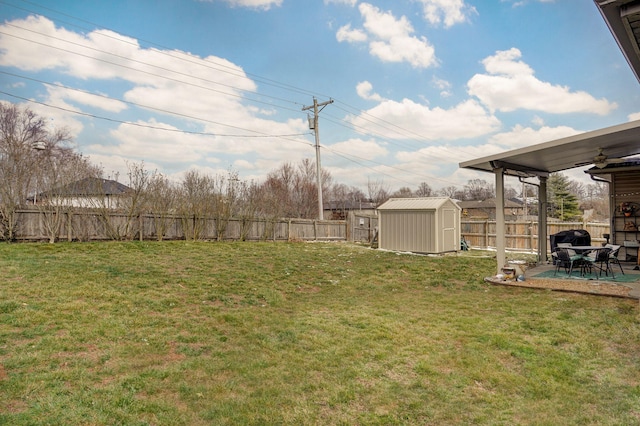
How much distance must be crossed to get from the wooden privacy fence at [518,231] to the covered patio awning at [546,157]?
5226 millimetres

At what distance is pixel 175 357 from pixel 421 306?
3807 mm

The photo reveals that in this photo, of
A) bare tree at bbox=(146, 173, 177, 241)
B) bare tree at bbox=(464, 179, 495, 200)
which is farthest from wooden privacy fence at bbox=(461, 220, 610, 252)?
bare tree at bbox=(464, 179, 495, 200)

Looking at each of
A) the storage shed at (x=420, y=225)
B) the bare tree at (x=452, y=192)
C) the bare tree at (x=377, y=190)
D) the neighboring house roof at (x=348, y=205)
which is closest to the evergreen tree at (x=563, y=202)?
the bare tree at (x=452, y=192)

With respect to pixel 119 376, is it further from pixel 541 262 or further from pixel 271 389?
pixel 541 262

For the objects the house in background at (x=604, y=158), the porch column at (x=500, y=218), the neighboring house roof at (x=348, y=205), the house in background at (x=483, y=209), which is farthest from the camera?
the house in background at (x=483, y=209)

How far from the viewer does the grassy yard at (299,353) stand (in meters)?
2.71

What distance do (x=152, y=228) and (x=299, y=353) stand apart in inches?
436

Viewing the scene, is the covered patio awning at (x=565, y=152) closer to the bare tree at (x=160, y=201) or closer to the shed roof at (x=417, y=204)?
the shed roof at (x=417, y=204)

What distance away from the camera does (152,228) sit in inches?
522

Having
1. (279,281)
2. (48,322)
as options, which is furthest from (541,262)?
(48,322)

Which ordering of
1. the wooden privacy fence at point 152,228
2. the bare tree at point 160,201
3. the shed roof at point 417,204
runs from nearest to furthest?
the wooden privacy fence at point 152,228, the bare tree at point 160,201, the shed roof at point 417,204

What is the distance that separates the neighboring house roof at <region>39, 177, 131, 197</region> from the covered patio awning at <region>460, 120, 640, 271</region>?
10.9 meters

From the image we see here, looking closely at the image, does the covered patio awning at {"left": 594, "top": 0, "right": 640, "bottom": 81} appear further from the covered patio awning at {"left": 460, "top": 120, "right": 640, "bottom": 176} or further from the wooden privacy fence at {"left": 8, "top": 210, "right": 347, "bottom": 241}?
the wooden privacy fence at {"left": 8, "top": 210, "right": 347, "bottom": 241}

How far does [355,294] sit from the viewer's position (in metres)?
6.79
